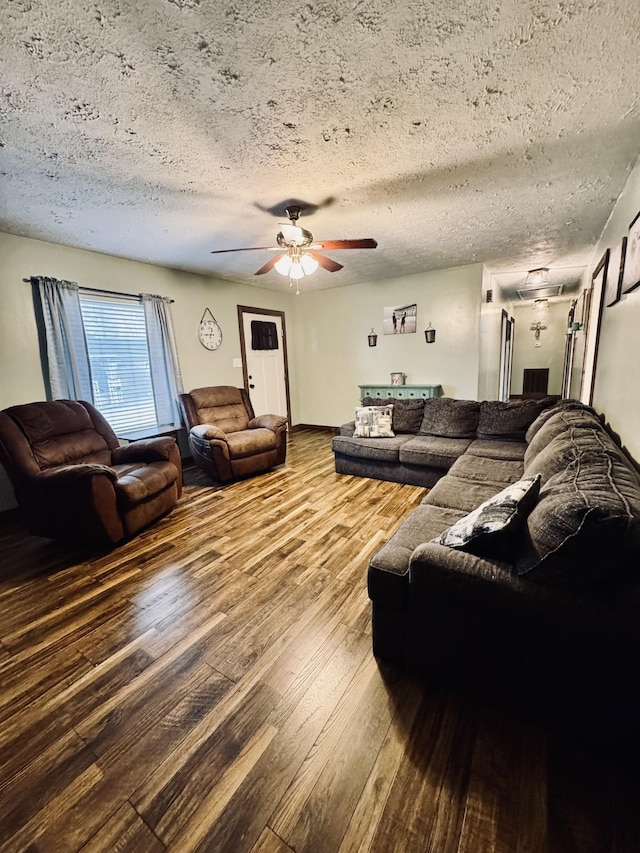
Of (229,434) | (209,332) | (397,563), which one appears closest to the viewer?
(397,563)

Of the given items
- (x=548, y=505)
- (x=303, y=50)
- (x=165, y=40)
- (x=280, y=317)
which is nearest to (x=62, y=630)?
(x=548, y=505)

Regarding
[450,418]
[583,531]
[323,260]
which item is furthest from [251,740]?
[450,418]

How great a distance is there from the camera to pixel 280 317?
20.1 ft

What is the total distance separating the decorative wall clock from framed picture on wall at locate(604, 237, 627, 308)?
4.43 meters

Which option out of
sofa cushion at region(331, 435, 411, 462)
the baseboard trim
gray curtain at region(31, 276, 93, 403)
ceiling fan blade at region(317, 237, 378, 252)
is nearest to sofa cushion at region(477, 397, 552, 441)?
sofa cushion at region(331, 435, 411, 462)

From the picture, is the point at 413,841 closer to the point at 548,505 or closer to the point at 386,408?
the point at 548,505

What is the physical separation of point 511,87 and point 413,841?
9.31 feet

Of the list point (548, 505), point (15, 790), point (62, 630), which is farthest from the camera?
point (62, 630)

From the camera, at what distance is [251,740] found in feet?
4.04

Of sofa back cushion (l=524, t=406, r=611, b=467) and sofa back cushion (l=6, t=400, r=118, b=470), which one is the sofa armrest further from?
sofa back cushion (l=524, t=406, r=611, b=467)

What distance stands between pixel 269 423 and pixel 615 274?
11.6 ft

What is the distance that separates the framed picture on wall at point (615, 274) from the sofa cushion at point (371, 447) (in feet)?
6.66

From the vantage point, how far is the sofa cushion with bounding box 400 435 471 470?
10.9ft

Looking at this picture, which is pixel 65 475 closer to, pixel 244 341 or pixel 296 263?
pixel 296 263
